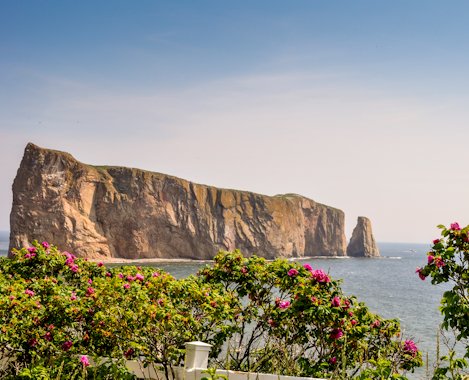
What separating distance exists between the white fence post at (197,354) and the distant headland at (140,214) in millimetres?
86161

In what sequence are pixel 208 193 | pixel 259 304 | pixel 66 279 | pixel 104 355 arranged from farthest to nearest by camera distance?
1. pixel 208 193
2. pixel 66 279
3. pixel 259 304
4. pixel 104 355

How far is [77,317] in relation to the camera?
8.57 m

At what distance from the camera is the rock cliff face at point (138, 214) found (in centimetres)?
8850

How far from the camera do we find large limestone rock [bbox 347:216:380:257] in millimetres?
174250

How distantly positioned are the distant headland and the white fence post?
8616 cm

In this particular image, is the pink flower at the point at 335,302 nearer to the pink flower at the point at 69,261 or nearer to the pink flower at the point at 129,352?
the pink flower at the point at 129,352

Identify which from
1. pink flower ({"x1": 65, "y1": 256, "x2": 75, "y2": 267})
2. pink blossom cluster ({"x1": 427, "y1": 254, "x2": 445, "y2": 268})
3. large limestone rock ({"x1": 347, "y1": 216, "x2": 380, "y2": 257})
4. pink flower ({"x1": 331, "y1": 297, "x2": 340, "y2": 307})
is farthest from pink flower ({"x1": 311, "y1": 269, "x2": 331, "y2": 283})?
large limestone rock ({"x1": 347, "y1": 216, "x2": 380, "y2": 257})

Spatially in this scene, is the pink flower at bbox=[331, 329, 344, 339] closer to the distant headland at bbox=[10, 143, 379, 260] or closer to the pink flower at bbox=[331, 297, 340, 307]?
the pink flower at bbox=[331, 297, 340, 307]

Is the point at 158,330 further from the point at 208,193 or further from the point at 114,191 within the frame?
the point at 208,193

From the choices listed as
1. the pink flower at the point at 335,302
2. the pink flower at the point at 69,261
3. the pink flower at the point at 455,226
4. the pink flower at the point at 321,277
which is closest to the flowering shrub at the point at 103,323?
the pink flower at the point at 321,277

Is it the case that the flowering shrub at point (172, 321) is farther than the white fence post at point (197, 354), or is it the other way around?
the flowering shrub at point (172, 321)

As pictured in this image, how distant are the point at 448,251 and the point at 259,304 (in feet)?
13.7

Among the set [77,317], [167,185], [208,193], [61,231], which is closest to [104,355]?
[77,317]

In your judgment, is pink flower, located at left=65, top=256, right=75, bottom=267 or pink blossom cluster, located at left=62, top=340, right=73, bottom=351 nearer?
pink blossom cluster, located at left=62, top=340, right=73, bottom=351
